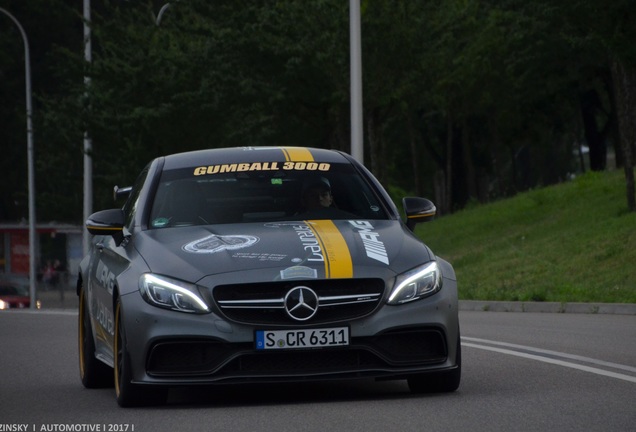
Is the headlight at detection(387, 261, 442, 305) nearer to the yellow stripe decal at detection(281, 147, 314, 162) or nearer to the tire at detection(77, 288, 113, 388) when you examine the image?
the yellow stripe decal at detection(281, 147, 314, 162)

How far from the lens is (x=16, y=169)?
2803 inches

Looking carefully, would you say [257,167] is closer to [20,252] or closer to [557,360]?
[557,360]

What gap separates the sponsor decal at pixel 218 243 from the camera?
31.8 ft

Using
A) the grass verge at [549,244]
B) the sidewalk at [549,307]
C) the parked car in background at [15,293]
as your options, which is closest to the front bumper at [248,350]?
the sidewalk at [549,307]

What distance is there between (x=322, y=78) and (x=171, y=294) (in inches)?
1280

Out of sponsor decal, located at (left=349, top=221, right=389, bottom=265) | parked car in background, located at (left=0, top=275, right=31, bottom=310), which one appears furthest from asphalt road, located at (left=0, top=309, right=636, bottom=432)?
parked car in background, located at (left=0, top=275, right=31, bottom=310)

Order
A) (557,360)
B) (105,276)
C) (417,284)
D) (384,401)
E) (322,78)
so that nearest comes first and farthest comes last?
(417,284)
(384,401)
(105,276)
(557,360)
(322,78)

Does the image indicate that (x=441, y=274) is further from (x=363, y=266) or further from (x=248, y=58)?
(x=248, y=58)

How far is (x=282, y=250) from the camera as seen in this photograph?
959 centimetres

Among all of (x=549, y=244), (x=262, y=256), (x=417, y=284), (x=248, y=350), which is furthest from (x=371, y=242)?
(x=549, y=244)

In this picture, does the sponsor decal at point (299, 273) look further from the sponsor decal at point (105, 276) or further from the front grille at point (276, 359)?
the sponsor decal at point (105, 276)

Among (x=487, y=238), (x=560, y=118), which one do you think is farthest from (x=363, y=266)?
(x=560, y=118)

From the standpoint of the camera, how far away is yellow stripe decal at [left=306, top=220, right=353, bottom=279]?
9.40 m

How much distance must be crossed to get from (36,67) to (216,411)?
209ft
